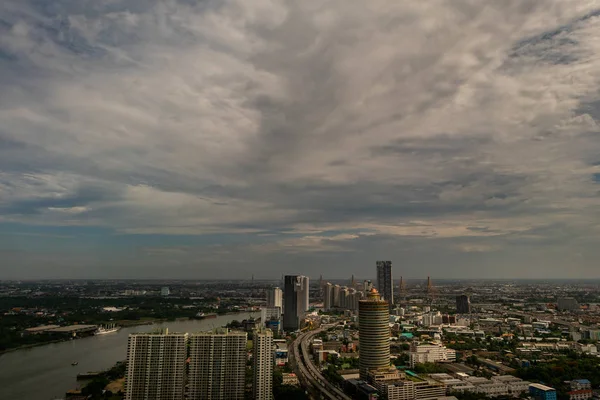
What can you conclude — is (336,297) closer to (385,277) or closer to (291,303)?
(385,277)

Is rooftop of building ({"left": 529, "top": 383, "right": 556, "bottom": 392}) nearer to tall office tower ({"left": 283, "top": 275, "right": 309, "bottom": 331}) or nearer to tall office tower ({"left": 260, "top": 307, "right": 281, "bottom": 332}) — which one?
tall office tower ({"left": 260, "top": 307, "right": 281, "bottom": 332})

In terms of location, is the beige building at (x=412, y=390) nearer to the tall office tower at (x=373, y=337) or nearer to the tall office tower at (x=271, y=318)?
the tall office tower at (x=373, y=337)

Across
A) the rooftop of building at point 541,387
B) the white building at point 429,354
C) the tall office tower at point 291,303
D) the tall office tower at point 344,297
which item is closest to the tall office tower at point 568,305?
the tall office tower at point 344,297

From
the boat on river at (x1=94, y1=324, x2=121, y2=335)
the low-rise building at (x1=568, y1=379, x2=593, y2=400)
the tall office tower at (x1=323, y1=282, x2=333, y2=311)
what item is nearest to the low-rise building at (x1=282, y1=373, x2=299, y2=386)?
the low-rise building at (x1=568, y1=379, x2=593, y2=400)

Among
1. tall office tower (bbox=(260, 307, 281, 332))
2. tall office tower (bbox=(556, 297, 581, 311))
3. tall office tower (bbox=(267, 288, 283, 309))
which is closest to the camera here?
tall office tower (bbox=(260, 307, 281, 332))

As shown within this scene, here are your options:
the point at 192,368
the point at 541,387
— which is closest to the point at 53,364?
the point at 192,368

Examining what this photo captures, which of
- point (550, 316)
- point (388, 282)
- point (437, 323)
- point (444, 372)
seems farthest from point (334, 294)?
point (444, 372)
